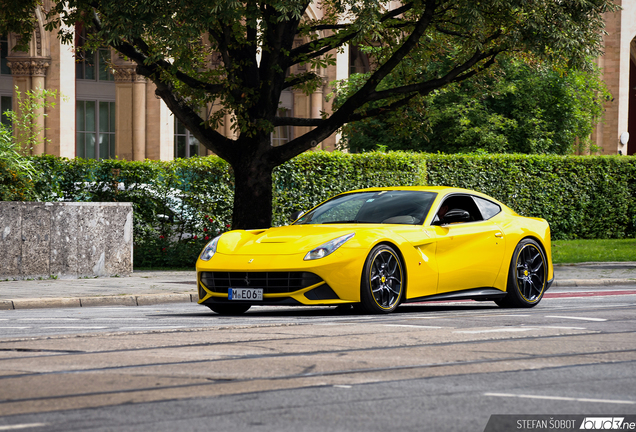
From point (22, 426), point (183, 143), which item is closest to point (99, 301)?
point (22, 426)

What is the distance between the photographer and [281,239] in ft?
32.7

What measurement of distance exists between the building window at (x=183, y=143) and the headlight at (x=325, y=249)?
29180 mm

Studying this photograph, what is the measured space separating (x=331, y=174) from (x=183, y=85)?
16.9ft

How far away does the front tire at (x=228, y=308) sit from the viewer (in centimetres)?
1036

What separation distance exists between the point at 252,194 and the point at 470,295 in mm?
6687

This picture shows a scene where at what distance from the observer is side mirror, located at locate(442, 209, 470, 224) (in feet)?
34.8

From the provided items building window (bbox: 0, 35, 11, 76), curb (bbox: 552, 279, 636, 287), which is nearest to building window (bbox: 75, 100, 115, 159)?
building window (bbox: 0, 35, 11, 76)

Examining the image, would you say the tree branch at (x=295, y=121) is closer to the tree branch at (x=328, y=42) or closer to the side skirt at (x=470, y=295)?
the tree branch at (x=328, y=42)

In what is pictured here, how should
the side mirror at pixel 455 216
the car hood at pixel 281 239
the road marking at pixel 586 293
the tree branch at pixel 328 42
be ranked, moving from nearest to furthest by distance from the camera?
the car hood at pixel 281 239 < the side mirror at pixel 455 216 < the road marking at pixel 586 293 < the tree branch at pixel 328 42

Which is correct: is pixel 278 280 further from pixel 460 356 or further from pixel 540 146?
pixel 540 146

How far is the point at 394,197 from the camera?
1109 cm

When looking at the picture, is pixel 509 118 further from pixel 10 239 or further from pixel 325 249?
pixel 325 249

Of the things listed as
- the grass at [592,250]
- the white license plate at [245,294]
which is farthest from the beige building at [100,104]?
the white license plate at [245,294]

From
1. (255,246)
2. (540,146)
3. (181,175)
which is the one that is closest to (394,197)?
(255,246)
